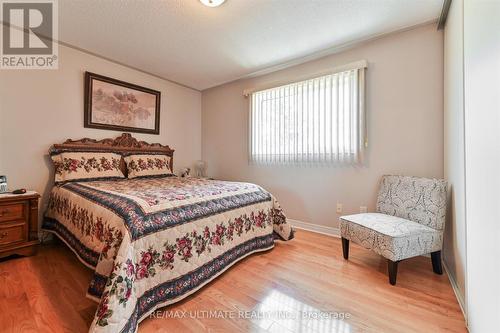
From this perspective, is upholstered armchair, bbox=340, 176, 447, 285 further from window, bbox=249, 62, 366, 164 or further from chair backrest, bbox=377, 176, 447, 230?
window, bbox=249, 62, 366, 164

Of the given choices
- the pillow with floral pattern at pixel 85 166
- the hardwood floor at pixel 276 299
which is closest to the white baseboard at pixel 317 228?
the hardwood floor at pixel 276 299

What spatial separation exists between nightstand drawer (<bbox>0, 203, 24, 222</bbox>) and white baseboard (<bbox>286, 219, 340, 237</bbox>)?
2770 millimetres

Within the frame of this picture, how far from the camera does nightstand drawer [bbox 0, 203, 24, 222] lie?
1.99 metres

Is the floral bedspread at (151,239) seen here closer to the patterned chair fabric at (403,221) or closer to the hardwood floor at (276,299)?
the hardwood floor at (276,299)

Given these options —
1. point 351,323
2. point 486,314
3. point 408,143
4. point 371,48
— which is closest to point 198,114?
point 371,48

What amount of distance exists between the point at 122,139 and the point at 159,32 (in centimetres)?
156

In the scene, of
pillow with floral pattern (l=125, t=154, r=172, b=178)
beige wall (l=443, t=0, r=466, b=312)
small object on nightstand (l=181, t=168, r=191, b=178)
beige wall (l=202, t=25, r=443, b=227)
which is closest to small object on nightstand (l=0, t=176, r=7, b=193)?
pillow with floral pattern (l=125, t=154, r=172, b=178)

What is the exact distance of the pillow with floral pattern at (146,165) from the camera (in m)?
2.96

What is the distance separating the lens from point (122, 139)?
3.11m

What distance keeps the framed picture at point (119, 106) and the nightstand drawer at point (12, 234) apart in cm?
134

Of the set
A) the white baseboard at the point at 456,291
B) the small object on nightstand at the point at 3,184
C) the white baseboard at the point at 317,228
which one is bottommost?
the white baseboard at the point at 456,291

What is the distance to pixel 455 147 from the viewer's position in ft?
5.37

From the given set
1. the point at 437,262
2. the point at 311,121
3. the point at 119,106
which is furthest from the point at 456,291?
the point at 119,106

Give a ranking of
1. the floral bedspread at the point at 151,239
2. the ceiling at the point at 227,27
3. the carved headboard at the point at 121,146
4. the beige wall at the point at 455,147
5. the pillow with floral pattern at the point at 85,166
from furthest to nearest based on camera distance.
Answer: the carved headboard at the point at 121,146, the pillow with floral pattern at the point at 85,166, the ceiling at the point at 227,27, the beige wall at the point at 455,147, the floral bedspread at the point at 151,239
